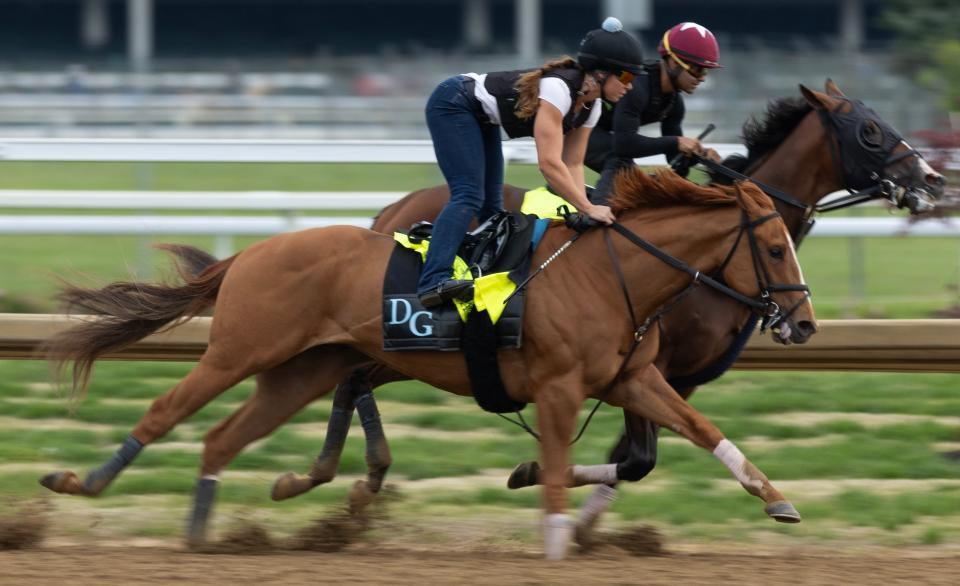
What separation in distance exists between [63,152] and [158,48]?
21.0 metres

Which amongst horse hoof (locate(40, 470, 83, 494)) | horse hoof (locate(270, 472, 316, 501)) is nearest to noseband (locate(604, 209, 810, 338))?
horse hoof (locate(270, 472, 316, 501))

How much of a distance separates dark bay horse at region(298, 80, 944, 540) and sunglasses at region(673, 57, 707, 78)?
385 millimetres

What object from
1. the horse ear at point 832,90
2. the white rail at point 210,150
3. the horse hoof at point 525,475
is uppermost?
the horse ear at point 832,90

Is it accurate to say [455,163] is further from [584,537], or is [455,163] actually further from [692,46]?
[584,537]

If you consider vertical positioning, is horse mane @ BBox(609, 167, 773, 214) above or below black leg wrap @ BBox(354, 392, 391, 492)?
above

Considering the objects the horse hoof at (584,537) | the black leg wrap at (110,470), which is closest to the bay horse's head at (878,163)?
the horse hoof at (584,537)

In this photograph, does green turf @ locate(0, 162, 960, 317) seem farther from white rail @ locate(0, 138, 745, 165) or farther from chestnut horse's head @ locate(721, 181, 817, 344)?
chestnut horse's head @ locate(721, 181, 817, 344)

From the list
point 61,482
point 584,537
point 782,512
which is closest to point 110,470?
point 61,482

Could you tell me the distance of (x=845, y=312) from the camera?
9.72 metres

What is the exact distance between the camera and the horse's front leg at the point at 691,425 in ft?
17.9

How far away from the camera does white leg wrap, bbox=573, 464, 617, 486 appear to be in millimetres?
6143

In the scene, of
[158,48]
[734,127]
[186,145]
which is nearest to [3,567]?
[186,145]

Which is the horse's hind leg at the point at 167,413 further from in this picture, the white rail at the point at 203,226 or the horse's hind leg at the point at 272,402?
the white rail at the point at 203,226

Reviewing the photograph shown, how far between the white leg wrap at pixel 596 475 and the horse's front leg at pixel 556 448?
21.2 inches
